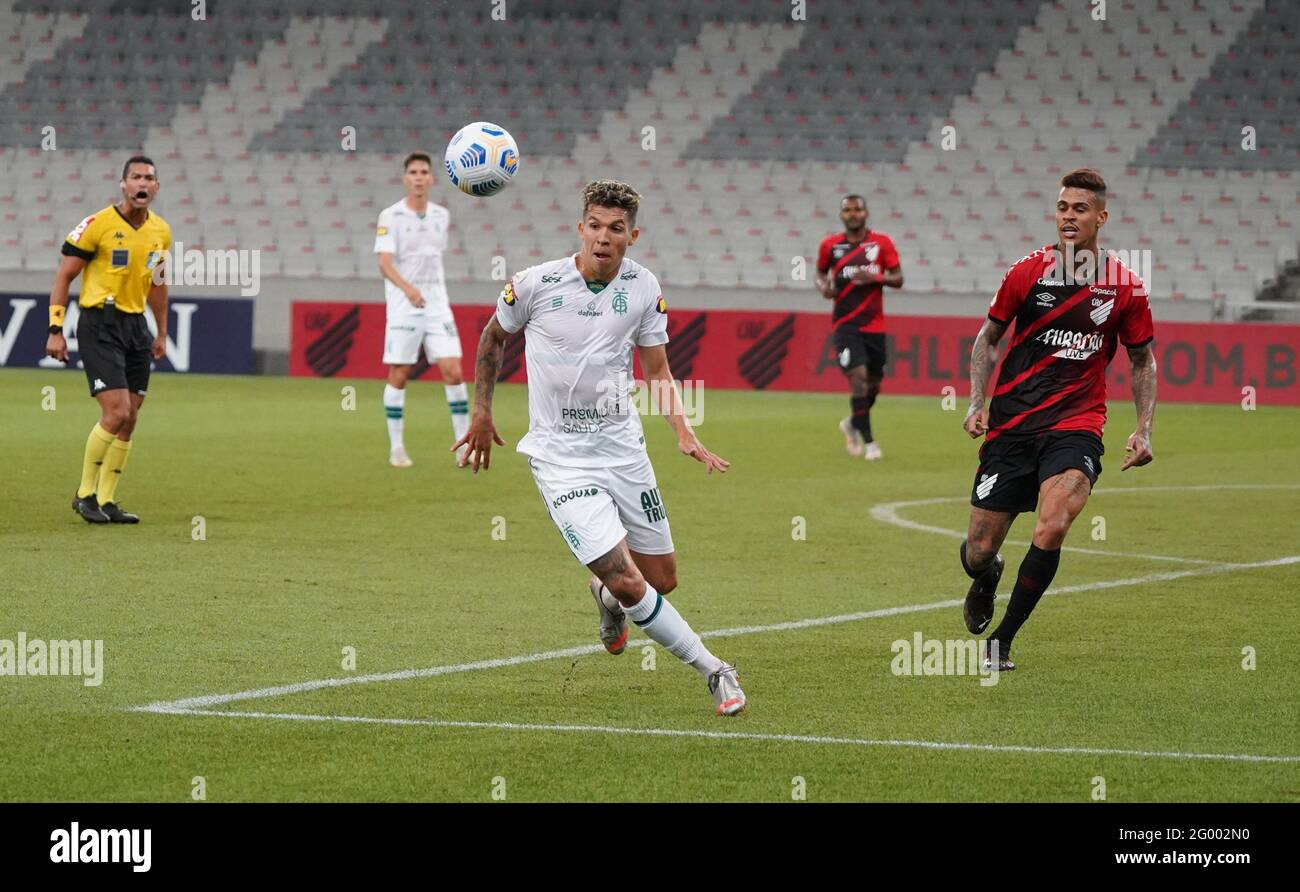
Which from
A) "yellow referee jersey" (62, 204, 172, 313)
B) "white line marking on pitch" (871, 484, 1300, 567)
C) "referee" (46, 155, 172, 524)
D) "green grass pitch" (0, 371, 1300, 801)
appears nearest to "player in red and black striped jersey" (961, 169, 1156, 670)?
"green grass pitch" (0, 371, 1300, 801)

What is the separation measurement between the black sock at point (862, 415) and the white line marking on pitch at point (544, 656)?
7073 mm

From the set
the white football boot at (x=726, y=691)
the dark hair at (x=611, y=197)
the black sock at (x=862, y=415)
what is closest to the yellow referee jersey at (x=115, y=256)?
the dark hair at (x=611, y=197)

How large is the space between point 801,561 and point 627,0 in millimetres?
26109

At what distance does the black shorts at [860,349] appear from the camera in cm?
1844

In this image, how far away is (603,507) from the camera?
Result: 7.18 metres

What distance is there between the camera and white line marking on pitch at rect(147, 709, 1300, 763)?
6.34 metres

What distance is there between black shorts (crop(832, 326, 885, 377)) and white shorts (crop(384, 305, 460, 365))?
12.9 feet

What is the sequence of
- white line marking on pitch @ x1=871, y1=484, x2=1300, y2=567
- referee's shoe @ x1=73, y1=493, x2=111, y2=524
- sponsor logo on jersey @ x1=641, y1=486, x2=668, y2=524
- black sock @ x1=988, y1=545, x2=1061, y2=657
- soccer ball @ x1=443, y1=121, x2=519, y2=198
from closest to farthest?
1. sponsor logo on jersey @ x1=641, y1=486, x2=668, y2=524
2. black sock @ x1=988, y1=545, x2=1061, y2=657
3. soccer ball @ x1=443, y1=121, x2=519, y2=198
4. white line marking on pitch @ x1=871, y1=484, x2=1300, y2=567
5. referee's shoe @ x1=73, y1=493, x2=111, y2=524

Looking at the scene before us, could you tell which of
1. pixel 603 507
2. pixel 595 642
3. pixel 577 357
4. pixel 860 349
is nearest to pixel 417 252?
pixel 860 349

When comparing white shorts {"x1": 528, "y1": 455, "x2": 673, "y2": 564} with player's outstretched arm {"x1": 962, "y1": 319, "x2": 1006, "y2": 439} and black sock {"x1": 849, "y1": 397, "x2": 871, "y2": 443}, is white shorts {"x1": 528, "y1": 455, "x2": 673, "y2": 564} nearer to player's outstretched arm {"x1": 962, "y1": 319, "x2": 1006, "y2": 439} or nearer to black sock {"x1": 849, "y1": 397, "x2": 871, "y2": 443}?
player's outstretched arm {"x1": 962, "y1": 319, "x2": 1006, "y2": 439}

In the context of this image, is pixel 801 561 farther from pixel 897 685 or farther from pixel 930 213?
pixel 930 213

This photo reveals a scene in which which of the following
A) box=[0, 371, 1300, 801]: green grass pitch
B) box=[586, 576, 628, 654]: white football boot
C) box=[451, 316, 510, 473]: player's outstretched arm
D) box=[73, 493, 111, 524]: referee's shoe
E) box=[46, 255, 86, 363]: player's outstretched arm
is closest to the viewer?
box=[0, 371, 1300, 801]: green grass pitch

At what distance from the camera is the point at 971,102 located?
33.1 meters
